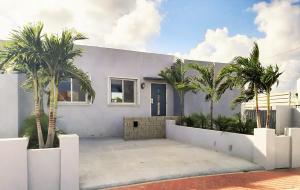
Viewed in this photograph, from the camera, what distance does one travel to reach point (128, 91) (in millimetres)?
13773

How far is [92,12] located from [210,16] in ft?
21.7

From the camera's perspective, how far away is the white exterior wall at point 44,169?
4836 millimetres

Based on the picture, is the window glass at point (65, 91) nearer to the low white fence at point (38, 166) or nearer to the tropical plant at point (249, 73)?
the low white fence at point (38, 166)

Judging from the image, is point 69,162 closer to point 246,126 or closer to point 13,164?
point 13,164

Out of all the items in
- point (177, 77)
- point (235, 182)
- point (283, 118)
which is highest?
point (177, 77)

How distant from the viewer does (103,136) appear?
12.8 meters

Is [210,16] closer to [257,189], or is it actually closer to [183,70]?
[183,70]

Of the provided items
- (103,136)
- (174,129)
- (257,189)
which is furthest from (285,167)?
(103,136)

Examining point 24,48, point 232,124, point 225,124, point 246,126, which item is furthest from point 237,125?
point 24,48

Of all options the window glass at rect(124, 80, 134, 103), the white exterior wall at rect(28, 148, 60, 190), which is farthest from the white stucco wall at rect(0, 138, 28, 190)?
the window glass at rect(124, 80, 134, 103)

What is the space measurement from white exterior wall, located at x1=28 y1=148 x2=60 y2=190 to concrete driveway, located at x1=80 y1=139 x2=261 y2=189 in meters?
0.69

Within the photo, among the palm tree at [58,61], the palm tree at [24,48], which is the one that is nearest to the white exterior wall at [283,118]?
the palm tree at [58,61]

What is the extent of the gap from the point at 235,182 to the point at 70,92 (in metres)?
9.51

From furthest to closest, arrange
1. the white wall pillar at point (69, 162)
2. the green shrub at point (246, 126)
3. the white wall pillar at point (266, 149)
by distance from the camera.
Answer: the green shrub at point (246, 126), the white wall pillar at point (266, 149), the white wall pillar at point (69, 162)
